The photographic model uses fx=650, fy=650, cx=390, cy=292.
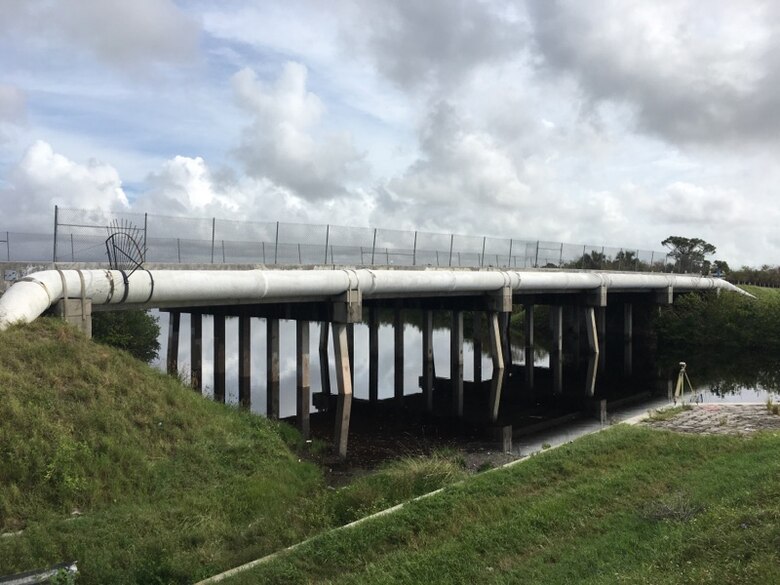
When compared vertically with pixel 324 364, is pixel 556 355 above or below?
above

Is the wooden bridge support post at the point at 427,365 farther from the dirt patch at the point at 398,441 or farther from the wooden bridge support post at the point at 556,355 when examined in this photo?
the wooden bridge support post at the point at 556,355

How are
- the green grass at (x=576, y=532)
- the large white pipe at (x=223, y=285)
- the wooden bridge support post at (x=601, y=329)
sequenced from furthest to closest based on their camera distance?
the wooden bridge support post at (x=601, y=329), the large white pipe at (x=223, y=285), the green grass at (x=576, y=532)

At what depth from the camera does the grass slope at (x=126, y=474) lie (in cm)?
755

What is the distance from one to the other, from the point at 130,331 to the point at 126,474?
67.2ft

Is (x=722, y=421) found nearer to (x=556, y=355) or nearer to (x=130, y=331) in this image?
(x=556, y=355)

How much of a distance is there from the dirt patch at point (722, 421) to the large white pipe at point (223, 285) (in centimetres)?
894

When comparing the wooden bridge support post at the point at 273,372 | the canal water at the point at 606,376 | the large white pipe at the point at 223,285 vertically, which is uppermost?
the large white pipe at the point at 223,285

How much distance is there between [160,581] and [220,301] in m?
9.72

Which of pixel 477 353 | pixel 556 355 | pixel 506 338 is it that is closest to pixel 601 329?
pixel 506 338

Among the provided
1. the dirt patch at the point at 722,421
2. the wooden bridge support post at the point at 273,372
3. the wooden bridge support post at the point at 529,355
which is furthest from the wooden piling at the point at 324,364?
the dirt patch at the point at 722,421

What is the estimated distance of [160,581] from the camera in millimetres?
6957

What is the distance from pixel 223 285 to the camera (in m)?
15.6

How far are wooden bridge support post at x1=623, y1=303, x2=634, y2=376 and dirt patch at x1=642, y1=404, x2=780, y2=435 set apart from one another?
748 inches

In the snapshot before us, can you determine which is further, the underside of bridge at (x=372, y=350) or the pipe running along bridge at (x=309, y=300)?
the underside of bridge at (x=372, y=350)
